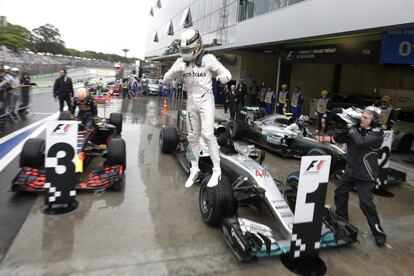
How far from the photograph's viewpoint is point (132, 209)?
14.9 feet

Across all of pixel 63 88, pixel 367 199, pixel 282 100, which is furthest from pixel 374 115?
pixel 282 100

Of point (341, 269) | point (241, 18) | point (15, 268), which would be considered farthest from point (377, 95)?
point (15, 268)

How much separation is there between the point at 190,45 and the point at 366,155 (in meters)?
2.51

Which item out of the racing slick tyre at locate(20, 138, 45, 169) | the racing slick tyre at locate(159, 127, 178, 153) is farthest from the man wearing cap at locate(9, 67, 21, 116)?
the racing slick tyre at locate(20, 138, 45, 169)

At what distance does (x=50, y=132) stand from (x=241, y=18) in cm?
1378

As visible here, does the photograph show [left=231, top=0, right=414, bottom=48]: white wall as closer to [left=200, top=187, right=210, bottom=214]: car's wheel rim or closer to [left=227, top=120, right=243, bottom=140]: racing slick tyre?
[left=227, top=120, right=243, bottom=140]: racing slick tyre

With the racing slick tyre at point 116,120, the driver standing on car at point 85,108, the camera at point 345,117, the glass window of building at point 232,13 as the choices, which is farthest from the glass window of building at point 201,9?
the camera at point 345,117

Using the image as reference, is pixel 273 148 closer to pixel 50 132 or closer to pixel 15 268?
pixel 50 132

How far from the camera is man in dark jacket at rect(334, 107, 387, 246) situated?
12.8 ft

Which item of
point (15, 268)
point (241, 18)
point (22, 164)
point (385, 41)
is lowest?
point (15, 268)

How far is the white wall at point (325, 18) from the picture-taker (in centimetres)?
715

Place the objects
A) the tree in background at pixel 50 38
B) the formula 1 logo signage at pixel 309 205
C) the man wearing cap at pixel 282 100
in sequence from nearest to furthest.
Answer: the formula 1 logo signage at pixel 309 205, the man wearing cap at pixel 282 100, the tree in background at pixel 50 38

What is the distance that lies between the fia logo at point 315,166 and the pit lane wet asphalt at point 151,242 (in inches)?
38.4

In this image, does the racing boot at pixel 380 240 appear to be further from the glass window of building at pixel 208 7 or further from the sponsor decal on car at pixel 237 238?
the glass window of building at pixel 208 7
